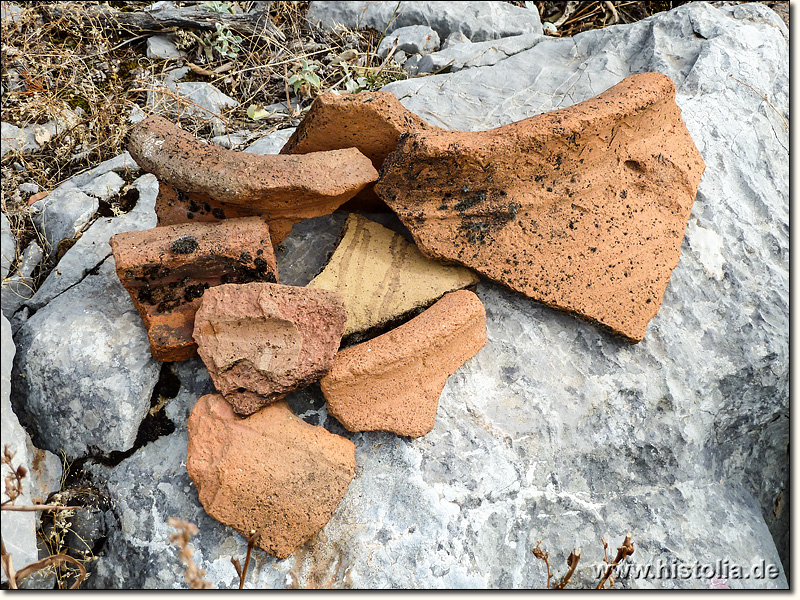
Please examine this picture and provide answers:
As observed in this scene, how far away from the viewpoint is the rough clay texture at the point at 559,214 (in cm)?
228

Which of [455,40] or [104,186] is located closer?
[104,186]

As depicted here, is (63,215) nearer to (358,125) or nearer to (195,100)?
(195,100)

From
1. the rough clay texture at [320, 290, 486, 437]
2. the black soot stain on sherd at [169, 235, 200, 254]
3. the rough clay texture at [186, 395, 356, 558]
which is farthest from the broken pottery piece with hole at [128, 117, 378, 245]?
the rough clay texture at [186, 395, 356, 558]

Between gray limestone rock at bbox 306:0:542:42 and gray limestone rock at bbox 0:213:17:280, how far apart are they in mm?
2331

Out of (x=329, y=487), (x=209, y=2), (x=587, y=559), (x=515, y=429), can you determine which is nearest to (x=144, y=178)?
(x=209, y=2)

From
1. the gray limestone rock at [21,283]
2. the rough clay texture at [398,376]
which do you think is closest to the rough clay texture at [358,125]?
the rough clay texture at [398,376]

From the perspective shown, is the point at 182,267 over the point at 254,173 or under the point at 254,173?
under

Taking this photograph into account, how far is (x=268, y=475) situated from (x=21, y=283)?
165 cm

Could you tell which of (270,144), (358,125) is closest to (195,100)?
(270,144)

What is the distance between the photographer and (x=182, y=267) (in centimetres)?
224

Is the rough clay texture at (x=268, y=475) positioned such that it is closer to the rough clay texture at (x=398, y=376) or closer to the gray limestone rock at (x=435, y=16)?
the rough clay texture at (x=398, y=376)

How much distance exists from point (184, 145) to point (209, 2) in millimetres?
2295

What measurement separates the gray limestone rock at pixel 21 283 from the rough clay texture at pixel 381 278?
1.38 metres

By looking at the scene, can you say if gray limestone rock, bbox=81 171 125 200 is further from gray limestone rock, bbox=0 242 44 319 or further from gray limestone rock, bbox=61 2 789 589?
gray limestone rock, bbox=61 2 789 589
